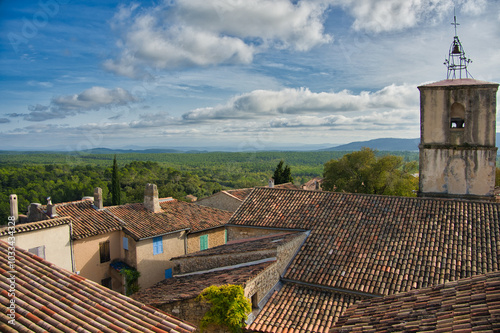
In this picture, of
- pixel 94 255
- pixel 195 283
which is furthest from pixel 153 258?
pixel 195 283

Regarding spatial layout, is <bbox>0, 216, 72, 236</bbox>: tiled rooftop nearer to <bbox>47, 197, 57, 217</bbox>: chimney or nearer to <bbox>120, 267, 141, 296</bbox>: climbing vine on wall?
<bbox>47, 197, 57, 217</bbox>: chimney

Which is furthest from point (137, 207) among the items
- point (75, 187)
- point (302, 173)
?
point (302, 173)

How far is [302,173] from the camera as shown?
396 feet

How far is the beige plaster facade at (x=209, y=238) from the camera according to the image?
2256cm

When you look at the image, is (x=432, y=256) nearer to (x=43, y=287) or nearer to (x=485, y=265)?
(x=485, y=265)

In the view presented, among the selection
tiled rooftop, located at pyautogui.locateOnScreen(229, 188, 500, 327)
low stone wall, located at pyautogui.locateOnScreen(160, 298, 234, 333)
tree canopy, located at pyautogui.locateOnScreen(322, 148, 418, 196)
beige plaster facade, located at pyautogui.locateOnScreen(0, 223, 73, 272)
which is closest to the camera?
low stone wall, located at pyautogui.locateOnScreen(160, 298, 234, 333)

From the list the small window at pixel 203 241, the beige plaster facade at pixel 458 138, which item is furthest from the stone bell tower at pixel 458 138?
the small window at pixel 203 241

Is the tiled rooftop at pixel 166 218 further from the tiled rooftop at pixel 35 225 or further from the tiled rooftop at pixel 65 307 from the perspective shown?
the tiled rooftop at pixel 65 307

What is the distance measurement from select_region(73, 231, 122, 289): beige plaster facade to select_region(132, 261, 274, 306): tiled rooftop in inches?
273

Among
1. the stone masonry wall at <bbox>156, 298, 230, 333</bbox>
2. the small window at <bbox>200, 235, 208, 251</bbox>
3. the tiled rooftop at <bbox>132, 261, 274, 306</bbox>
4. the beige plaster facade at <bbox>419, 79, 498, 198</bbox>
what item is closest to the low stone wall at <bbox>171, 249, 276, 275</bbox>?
the tiled rooftop at <bbox>132, 261, 274, 306</bbox>

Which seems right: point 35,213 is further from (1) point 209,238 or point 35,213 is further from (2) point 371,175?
(2) point 371,175

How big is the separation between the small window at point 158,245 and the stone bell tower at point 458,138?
1520 centimetres

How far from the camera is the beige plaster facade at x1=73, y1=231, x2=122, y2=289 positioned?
18516mm

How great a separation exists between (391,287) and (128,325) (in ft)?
29.2
